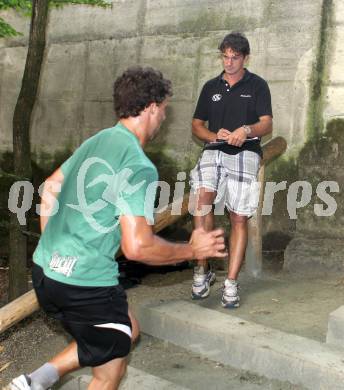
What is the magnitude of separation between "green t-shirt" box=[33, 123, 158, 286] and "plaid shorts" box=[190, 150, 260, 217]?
1936 millimetres

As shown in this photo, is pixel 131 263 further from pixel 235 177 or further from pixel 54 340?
pixel 235 177

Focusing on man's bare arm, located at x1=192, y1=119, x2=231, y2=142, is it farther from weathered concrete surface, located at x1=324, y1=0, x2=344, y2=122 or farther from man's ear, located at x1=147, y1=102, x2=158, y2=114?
man's ear, located at x1=147, y1=102, x2=158, y2=114

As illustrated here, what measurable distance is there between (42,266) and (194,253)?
801 millimetres

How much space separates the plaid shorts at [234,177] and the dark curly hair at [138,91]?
1.81 m

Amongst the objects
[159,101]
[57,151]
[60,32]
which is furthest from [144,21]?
[159,101]

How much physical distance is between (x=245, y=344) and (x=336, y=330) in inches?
24.0

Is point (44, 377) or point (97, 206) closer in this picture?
point (97, 206)

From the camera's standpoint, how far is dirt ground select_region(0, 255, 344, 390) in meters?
3.81

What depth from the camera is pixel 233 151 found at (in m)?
4.69

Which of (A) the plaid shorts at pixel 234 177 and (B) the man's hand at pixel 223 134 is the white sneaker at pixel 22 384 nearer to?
(A) the plaid shorts at pixel 234 177

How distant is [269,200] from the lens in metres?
5.95

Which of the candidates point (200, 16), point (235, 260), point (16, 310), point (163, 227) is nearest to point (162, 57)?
point (200, 16)

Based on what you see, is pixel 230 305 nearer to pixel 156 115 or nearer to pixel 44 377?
pixel 44 377

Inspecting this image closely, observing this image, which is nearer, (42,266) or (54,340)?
(42,266)
